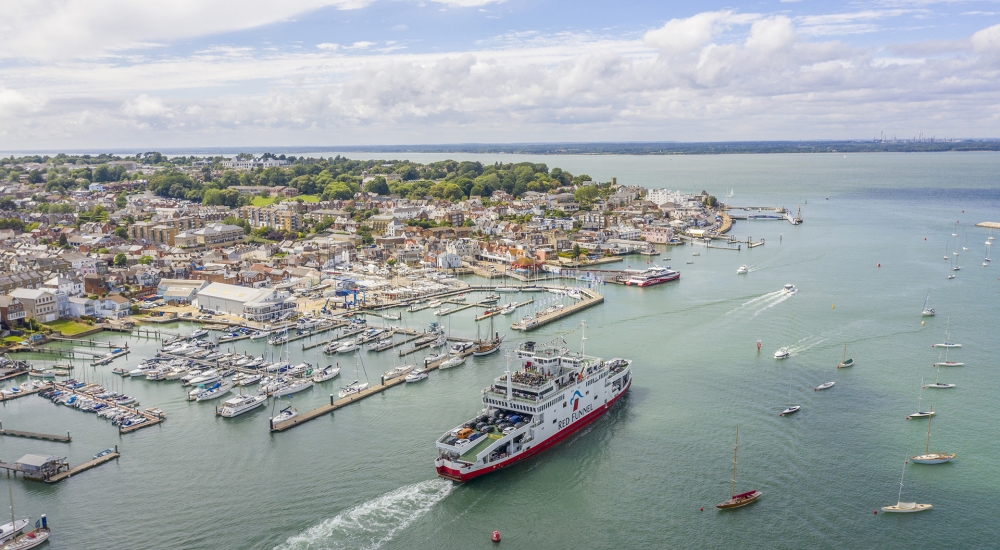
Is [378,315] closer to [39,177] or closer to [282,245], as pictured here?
[282,245]

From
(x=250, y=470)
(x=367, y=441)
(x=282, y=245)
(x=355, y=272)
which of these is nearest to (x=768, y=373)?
(x=367, y=441)

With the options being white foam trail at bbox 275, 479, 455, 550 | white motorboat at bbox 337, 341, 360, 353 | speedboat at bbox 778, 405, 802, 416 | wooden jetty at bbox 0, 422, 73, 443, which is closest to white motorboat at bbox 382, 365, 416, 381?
white motorboat at bbox 337, 341, 360, 353

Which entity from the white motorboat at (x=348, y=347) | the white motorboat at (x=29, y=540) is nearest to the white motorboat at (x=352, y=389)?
the white motorboat at (x=348, y=347)

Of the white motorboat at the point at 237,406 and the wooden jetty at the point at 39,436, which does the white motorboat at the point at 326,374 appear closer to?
the white motorboat at the point at 237,406

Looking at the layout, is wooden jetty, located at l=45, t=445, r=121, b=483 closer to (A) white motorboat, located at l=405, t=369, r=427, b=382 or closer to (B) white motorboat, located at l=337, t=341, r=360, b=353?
(A) white motorboat, located at l=405, t=369, r=427, b=382

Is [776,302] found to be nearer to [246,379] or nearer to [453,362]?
[453,362]
